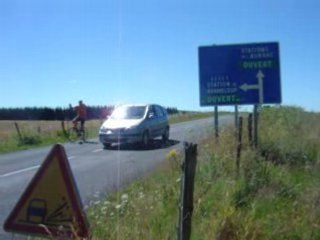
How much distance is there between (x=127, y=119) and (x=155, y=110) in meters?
1.80

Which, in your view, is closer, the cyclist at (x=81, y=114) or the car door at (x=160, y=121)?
the car door at (x=160, y=121)

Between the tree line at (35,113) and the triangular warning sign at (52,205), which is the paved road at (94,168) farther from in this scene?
the tree line at (35,113)

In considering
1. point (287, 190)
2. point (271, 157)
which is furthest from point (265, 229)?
point (271, 157)

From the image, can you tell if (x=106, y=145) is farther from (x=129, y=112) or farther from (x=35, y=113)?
(x=35, y=113)

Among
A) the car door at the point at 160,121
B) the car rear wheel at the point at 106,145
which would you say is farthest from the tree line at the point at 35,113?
the car rear wheel at the point at 106,145

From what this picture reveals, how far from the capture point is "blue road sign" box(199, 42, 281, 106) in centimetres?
1362

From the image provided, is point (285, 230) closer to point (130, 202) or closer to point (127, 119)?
point (130, 202)

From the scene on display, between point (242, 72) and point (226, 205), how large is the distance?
7469 millimetres

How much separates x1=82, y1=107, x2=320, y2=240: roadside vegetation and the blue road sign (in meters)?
2.19

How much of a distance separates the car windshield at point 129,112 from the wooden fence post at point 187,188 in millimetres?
19245

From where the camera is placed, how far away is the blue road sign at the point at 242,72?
13.6 metres

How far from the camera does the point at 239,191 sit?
7.93 metres

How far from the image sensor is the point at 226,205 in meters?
6.83

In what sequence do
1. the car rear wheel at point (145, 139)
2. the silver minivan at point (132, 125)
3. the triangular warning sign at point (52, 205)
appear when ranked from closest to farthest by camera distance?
the triangular warning sign at point (52, 205) < the silver minivan at point (132, 125) < the car rear wheel at point (145, 139)
